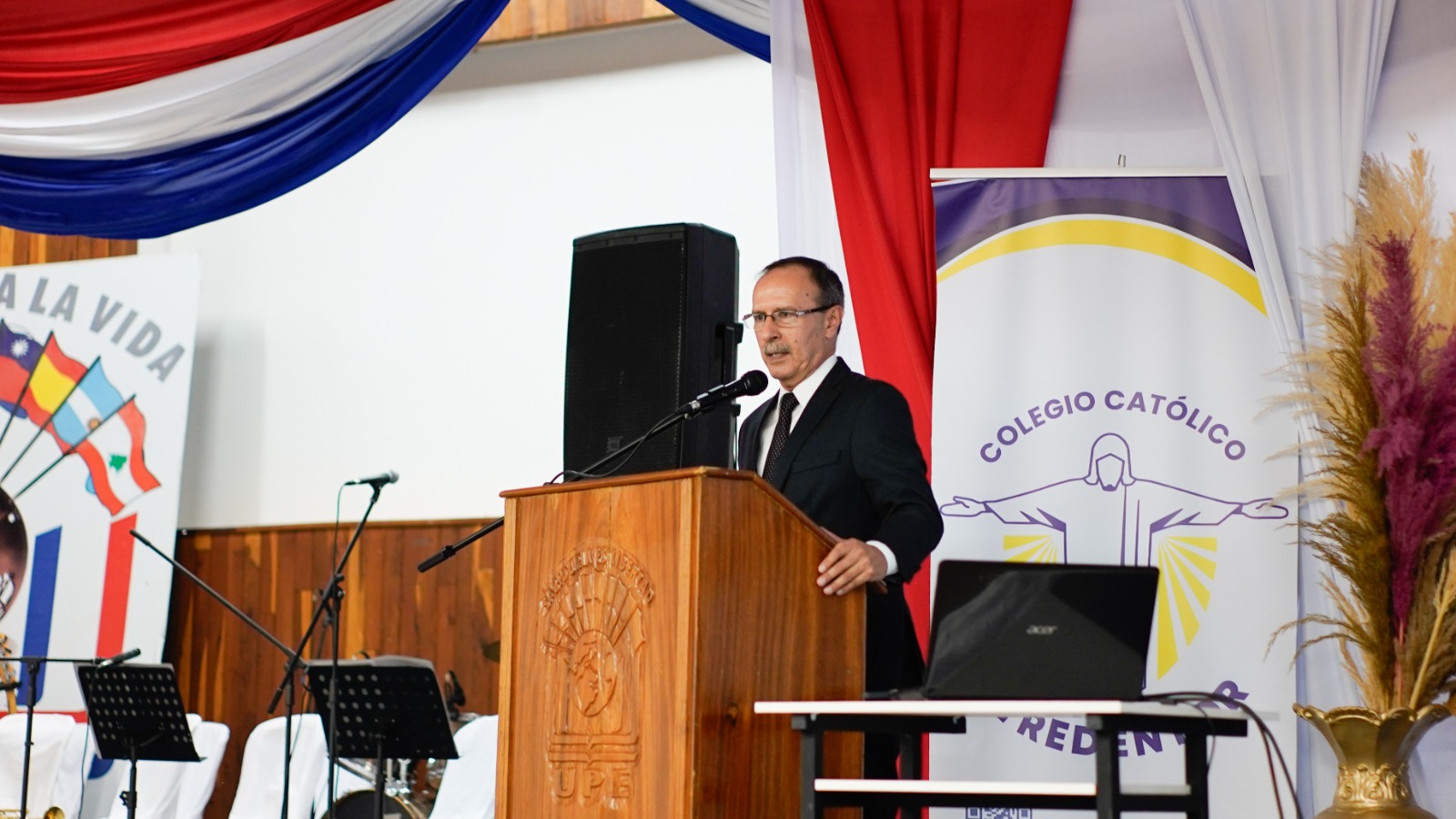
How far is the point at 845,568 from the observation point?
265cm

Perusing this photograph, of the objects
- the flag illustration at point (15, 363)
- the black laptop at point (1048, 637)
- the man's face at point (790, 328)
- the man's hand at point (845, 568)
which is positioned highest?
the flag illustration at point (15, 363)

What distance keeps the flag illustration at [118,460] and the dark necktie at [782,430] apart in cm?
398

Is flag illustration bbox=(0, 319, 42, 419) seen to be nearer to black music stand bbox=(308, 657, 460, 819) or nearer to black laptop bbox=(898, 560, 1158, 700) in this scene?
black music stand bbox=(308, 657, 460, 819)

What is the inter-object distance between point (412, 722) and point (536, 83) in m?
3.21

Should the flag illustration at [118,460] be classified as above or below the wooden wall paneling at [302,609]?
above

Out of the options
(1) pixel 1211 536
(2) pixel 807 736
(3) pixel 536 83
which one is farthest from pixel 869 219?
(3) pixel 536 83

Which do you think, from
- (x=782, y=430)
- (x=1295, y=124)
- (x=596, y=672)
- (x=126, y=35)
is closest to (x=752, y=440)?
(x=782, y=430)

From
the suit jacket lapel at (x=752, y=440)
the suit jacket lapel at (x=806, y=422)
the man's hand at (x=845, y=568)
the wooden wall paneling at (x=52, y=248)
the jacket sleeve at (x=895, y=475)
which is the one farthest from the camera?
the wooden wall paneling at (x=52, y=248)

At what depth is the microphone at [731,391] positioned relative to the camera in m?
2.74

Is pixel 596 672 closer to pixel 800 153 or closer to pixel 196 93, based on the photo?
pixel 800 153

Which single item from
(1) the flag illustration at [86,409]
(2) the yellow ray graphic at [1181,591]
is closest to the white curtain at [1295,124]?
(2) the yellow ray graphic at [1181,591]

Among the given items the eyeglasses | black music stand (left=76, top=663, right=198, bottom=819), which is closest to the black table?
the eyeglasses

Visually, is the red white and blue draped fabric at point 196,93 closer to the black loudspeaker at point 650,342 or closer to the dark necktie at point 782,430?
the black loudspeaker at point 650,342

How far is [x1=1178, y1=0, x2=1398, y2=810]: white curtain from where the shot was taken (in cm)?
361
